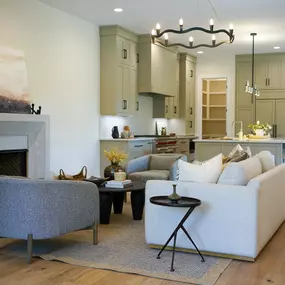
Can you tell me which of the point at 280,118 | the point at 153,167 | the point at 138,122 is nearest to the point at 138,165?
the point at 153,167

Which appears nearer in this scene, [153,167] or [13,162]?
[13,162]

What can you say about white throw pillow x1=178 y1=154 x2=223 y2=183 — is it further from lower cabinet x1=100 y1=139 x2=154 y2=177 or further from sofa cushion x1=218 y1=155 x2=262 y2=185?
lower cabinet x1=100 y1=139 x2=154 y2=177

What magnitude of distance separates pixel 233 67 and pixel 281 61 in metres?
1.15

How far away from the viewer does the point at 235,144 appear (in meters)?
8.16

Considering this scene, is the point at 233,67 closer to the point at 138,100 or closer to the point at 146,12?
the point at 138,100

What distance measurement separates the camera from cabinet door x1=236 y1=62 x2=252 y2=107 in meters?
11.5

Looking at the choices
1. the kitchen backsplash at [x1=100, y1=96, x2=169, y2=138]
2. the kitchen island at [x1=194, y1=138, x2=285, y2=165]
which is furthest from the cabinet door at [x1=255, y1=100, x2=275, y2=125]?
the kitchen island at [x1=194, y1=138, x2=285, y2=165]

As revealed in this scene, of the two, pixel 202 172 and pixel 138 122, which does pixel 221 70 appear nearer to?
pixel 138 122

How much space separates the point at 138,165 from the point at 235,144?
203cm

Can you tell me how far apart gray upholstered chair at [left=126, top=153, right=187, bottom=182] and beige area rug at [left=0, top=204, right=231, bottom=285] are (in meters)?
1.67

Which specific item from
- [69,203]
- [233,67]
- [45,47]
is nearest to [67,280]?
[69,203]

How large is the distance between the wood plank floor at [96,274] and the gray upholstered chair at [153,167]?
271cm

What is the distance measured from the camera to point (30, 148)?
6.42 m

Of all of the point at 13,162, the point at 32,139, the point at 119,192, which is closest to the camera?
the point at 119,192
